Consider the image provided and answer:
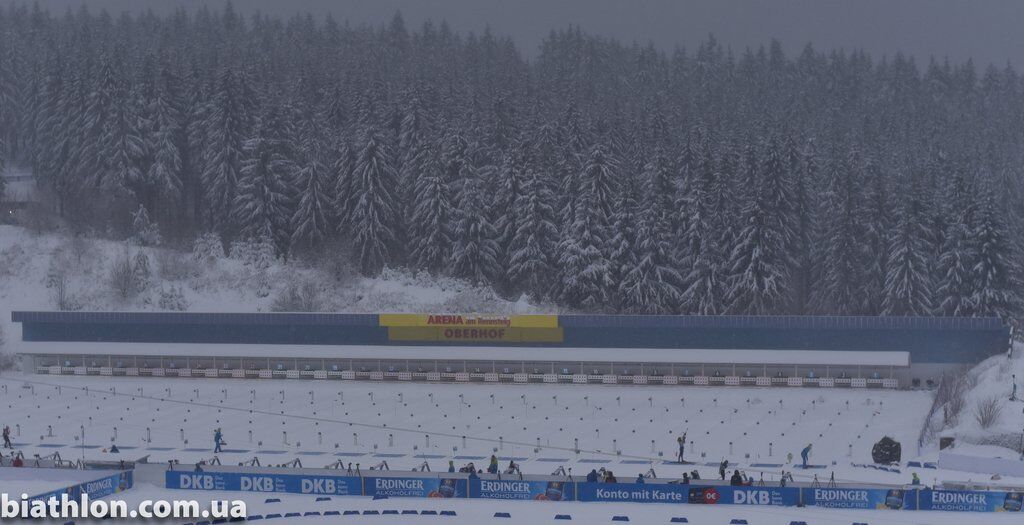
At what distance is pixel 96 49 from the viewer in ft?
332

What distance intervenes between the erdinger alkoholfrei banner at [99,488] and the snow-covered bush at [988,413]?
27.2m

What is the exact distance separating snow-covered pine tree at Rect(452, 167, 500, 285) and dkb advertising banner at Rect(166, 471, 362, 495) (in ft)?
124

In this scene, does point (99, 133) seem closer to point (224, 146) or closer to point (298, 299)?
point (224, 146)

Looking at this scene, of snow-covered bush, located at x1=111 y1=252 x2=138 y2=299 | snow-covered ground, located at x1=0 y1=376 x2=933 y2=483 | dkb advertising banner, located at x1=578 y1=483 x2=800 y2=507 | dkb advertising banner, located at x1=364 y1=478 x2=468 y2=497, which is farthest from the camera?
snow-covered bush, located at x1=111 y1=252 x2=138 y2=299

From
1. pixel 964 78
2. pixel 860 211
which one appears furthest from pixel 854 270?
pixel 964 78

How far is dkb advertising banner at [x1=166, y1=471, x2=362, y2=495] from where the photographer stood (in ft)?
113

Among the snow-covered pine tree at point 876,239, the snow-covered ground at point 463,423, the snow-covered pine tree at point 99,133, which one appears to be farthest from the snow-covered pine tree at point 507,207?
the snow-covered pine tree at point 99,133

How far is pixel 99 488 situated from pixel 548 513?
1240 centimetres

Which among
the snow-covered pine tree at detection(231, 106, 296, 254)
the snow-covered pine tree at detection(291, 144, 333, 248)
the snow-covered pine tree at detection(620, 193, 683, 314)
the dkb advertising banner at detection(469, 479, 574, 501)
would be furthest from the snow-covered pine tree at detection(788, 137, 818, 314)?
the dkb advertising banner at detection(469, 479, 574, 501)

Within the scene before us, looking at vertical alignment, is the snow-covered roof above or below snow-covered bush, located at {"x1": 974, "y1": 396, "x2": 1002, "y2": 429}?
above

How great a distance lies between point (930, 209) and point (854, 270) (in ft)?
18.9

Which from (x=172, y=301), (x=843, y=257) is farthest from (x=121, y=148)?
(x=843, y=257)

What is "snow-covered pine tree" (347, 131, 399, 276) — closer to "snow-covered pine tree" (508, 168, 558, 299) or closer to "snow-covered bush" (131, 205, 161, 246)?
"snow-covered pine tree" (508, 168, 558, 299)

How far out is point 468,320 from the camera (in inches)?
2377
